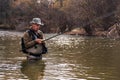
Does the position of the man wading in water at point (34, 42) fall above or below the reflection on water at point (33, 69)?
above

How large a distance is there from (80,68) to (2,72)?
12.6 feet

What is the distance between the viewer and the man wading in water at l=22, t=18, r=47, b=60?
17.1m

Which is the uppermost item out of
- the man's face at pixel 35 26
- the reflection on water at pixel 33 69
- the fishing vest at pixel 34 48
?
the man's face at pixel 35 26

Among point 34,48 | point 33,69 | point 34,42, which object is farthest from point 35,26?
point 33,69

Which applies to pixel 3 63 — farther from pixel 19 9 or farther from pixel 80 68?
pixel 19 9

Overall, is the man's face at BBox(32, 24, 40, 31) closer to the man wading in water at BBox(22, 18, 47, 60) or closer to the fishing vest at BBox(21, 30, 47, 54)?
the man wading in water at BBox(22, 18, 47, 60)

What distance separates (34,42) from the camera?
16984 mm

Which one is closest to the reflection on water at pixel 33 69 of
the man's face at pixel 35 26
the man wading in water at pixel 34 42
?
the man wading in water at pixel 34 42

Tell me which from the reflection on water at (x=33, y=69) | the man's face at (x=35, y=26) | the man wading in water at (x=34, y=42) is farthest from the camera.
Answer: the man's face at (x=35, y=26)

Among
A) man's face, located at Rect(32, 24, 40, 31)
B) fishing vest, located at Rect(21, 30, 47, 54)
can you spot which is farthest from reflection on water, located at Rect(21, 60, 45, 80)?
man's face, located at Rect(32, 24, 40, 31)

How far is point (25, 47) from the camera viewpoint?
56.9 feet

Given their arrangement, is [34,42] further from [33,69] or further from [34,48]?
[33,69]

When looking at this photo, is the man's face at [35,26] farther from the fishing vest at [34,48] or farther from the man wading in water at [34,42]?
the fishing vest at [34,48]

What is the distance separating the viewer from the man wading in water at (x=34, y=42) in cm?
1706
